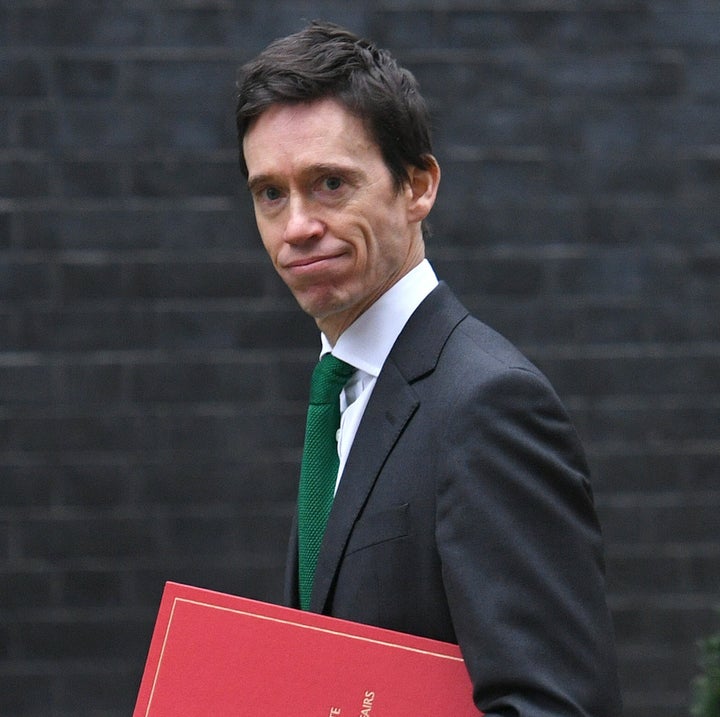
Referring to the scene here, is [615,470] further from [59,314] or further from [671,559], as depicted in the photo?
[59,314]

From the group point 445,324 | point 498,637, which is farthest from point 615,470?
point 498,637

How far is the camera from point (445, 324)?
7.36 feet

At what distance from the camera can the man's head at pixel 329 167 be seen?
7.25 ft

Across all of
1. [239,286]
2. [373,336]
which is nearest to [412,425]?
[373,336]

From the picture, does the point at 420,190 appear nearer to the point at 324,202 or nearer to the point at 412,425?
the point at 324,202

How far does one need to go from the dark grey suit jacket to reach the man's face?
178 mm

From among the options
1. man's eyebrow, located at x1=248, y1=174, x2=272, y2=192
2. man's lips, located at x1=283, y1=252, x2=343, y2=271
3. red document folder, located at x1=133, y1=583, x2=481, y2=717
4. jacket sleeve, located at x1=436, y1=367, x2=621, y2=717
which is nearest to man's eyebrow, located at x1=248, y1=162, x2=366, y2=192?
man's eyebrow, located at x1=248, y1=174, x2=272, y2=192

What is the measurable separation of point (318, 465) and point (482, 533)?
52cm

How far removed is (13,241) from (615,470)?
2486 mm

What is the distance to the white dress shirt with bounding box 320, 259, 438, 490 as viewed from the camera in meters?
2.30

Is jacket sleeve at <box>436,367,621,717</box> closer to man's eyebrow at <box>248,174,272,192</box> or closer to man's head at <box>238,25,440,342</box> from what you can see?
man's head at <box>238,25,440,342</box>

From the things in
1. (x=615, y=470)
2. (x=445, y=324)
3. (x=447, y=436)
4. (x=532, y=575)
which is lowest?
(x=532, y=575)

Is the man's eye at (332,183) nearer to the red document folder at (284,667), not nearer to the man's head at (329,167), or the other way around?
the man's head at (329,167)

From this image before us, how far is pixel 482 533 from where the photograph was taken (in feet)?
6.13
